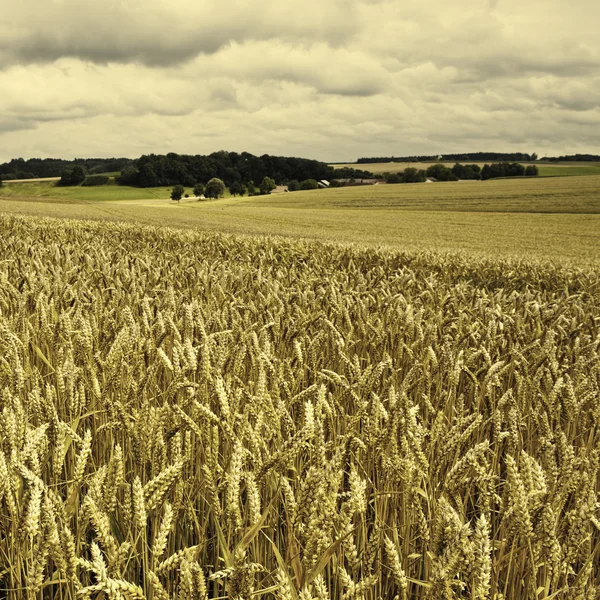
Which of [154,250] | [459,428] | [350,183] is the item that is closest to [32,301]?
[459,428]

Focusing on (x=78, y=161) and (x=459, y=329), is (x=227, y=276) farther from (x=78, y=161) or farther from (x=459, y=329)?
(x=78, y=161)

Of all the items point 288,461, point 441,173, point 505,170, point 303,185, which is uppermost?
point 441,173

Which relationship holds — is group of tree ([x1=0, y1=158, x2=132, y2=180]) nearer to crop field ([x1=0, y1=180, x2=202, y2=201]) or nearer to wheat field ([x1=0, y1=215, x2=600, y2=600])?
crop field ([x1=0, y1=180, x2=202, y2=201])

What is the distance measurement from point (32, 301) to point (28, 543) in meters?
3.23

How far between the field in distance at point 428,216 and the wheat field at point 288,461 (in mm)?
16443

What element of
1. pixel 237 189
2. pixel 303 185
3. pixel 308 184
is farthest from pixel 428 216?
pixel 303 185

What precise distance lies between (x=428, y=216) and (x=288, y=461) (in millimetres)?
50550

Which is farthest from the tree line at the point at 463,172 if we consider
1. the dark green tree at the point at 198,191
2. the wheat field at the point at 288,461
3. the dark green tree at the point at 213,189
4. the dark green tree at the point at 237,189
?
the wheat field at the point at 288,461

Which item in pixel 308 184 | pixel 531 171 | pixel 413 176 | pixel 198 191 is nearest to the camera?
pixel 531 171

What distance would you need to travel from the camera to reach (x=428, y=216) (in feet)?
165

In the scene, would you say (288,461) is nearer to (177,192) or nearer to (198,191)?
(177,192)

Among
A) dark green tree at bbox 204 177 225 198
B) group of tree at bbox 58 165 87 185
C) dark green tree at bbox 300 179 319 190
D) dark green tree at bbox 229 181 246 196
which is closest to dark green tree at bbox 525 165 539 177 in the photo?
dark green tree at bbox 300 179 319 190

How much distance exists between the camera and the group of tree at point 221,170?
11488 cm

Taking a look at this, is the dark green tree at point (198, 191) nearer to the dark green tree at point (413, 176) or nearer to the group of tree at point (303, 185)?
the group of tree at point (303, 185)
